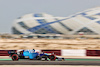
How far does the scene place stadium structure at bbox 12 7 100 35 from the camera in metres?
75.8

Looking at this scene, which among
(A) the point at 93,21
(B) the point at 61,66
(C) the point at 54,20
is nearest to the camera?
(B) the point at 61,66

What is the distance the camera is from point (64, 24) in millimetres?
80125

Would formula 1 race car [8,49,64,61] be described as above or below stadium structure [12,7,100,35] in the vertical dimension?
below

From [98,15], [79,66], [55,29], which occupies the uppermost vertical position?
[98,15]

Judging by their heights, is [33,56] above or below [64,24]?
below

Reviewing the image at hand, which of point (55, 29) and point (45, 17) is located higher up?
point (45, 17)

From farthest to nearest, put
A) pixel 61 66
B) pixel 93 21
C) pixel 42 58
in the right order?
pixel 93 21
pixel 42 58
pixel 61 66

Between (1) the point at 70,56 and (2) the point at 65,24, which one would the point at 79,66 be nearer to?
(1) the point at 70,56

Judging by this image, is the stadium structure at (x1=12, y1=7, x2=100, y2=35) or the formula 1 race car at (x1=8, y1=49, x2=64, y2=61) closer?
the formula 1 race car at (x1=8, y1=49, x2=64, y2=61)

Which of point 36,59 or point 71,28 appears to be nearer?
point 36,59

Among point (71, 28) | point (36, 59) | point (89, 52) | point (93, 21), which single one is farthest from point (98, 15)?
point (36, 59)

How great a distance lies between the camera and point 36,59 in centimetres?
1259

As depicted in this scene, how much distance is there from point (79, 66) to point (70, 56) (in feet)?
15.8

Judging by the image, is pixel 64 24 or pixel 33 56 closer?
pixel 33 56
